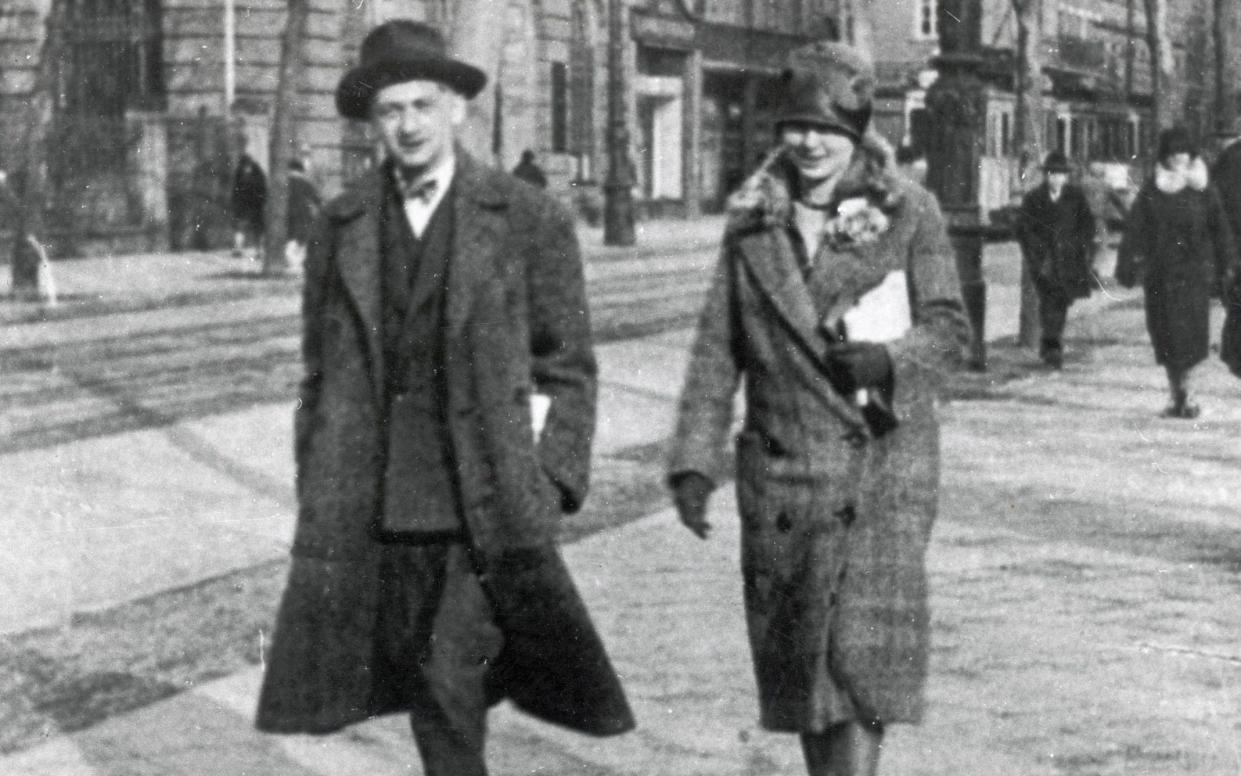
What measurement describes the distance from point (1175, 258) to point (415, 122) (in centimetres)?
997

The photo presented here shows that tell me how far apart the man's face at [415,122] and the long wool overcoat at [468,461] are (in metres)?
0.08

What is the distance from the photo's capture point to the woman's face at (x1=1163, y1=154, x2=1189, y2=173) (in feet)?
45.0

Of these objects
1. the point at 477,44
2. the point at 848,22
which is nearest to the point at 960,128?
the point at 477,44

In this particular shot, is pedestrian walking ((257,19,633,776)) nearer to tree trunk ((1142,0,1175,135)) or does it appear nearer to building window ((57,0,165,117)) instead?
building window ((57,0,165,117))

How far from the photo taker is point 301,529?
4.68 m

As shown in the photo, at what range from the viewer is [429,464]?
4.63m

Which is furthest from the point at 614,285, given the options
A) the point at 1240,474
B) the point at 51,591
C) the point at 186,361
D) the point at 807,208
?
the point at 807,208

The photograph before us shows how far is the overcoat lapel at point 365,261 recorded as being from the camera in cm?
463

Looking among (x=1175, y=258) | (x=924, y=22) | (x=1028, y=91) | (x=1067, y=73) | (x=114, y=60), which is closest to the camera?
(x=1175, y=258)

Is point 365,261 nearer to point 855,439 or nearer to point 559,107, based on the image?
point 855,439

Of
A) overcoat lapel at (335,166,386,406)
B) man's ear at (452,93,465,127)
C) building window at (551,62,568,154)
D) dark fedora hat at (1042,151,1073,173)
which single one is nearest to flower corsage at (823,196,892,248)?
man's ear at (452,93,465,127)

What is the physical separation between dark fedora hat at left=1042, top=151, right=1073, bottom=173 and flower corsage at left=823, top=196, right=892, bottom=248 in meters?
12.0

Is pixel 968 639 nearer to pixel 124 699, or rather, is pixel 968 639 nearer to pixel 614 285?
pixel 124 699

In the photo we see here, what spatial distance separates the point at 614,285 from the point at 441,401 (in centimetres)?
2229
